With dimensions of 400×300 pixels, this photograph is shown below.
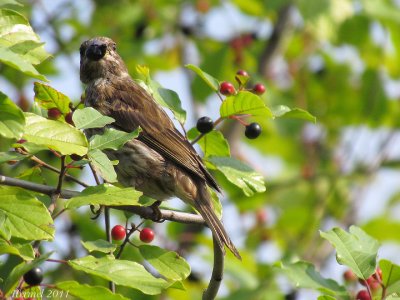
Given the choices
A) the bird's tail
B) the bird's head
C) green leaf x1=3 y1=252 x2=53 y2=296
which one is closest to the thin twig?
the bird's tail

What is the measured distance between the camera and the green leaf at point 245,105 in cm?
387

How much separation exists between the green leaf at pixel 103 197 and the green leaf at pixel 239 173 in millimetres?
796

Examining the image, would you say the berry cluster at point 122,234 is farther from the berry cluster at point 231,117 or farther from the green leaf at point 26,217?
the green leaf at point 26,217

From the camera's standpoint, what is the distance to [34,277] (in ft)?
10.5

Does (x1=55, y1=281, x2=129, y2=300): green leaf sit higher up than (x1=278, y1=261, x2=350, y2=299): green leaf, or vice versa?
(x1=55, y1=281, x2=129, y2=300): green leaf

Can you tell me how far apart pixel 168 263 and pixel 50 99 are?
0.95 metres

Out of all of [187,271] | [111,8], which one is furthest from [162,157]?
[111,8]

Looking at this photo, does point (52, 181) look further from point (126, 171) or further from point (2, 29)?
point (2, 29)

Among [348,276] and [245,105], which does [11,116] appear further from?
[348,276]

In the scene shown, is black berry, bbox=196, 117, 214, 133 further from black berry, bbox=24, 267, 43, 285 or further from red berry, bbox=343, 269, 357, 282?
red berry, bbox=343, 269, 357, 282

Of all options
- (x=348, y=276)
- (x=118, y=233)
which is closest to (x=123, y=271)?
(x=118, y=233)

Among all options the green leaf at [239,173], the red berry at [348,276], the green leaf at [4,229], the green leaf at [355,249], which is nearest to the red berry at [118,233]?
the green leaf at [239,173]

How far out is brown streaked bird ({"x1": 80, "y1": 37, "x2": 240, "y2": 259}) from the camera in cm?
498

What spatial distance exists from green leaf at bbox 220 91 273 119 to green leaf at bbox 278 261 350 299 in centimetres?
75
